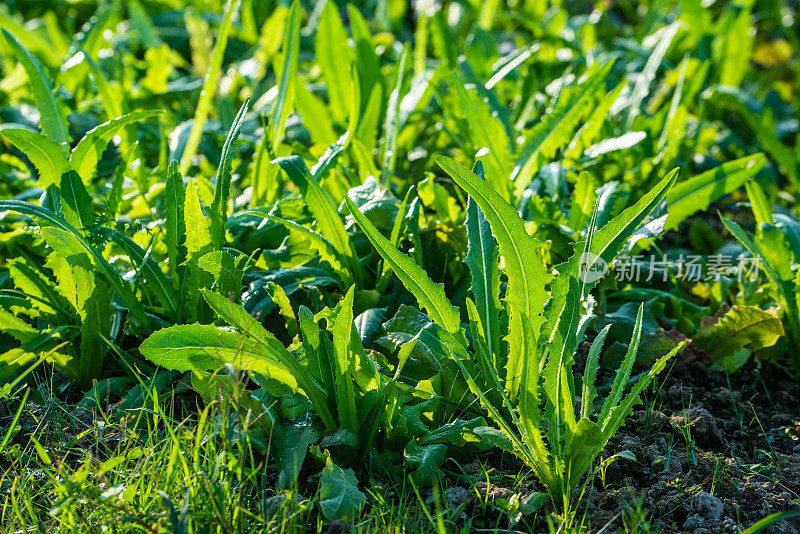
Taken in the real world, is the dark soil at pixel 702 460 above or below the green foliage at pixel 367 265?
below

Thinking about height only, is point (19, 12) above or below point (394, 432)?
above

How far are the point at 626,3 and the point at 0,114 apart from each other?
3709 millimetres

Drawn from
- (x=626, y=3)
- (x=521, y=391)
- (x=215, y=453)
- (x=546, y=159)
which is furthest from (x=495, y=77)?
(x=626, y=3)

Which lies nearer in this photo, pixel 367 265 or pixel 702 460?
pixel 702 460

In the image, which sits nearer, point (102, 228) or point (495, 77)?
point (102, 228)

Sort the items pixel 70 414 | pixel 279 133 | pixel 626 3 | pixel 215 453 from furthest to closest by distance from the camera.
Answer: pixel 626 3 < pixel 279 133 < pixel 70 414 < pixel 215 453

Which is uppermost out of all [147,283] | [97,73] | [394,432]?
[97,73]

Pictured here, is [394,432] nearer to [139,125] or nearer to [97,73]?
[97,73]

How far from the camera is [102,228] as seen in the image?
6.19ft

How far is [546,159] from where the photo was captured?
2.45 meters

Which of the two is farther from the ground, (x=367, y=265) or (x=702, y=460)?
(x=367, y=265)

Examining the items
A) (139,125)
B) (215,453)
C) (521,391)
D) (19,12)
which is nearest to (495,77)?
(139,125)

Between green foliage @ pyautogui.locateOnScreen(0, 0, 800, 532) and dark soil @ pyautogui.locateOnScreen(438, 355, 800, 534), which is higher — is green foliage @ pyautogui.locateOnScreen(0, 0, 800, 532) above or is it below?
above

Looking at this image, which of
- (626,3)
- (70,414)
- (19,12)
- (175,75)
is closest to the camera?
(70,414)
